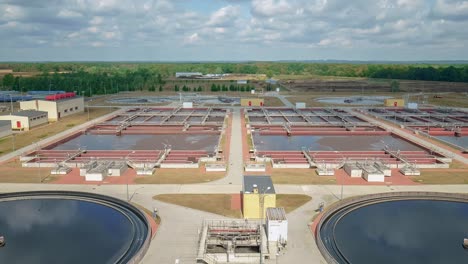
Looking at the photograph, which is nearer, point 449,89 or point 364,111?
point 364,111

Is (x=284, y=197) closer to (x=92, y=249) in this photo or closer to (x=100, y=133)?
(x=92, y=249)

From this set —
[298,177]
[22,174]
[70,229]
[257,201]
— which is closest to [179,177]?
[298,177]

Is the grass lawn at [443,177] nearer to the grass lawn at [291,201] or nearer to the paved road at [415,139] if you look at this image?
the paved road at [415,139]

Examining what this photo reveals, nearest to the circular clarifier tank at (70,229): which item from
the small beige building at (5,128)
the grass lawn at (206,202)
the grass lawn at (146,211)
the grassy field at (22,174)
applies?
the grass lawn at (146,211)

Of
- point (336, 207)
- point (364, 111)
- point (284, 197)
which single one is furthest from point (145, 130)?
point (364, 111)

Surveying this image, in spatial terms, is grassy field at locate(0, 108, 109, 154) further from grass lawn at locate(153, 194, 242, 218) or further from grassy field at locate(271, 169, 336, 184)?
grassy field at locate(271, 169, 336, 184)

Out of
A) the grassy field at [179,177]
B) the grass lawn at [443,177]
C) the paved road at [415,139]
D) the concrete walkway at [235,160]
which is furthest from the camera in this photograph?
the paved road at [415,139]

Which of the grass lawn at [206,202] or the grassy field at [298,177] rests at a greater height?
the grassy field at [298,177]
